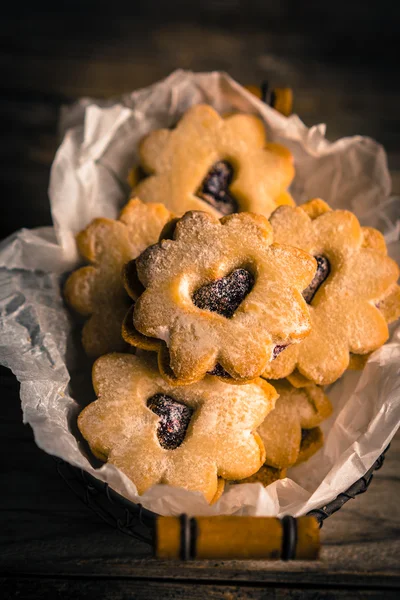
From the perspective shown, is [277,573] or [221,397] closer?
[221,397]

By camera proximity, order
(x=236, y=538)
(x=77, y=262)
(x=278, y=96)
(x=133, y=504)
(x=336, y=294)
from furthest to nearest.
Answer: (x=278, y=96)
(x=77, y=262)
(x=336, y=294)
(x=133, y=504)
(x=236, y=538)

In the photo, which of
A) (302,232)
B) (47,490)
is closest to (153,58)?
(302,232)

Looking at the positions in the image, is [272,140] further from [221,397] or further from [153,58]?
[221,397]

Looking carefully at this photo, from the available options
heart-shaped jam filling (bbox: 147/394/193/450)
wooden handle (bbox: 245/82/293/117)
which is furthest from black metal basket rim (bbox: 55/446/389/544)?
wooden handle (bbox: 245/82/293/117)

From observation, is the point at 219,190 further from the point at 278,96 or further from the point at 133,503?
the point at 133,503

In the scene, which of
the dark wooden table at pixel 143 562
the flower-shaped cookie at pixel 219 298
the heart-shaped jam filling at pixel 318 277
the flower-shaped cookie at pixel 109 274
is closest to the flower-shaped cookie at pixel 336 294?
the heart-shaped jam filling at pixel 318 277

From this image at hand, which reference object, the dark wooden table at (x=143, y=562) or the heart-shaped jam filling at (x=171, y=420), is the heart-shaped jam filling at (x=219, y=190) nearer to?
the heart-shaped jam filling at (x=171, y=420)

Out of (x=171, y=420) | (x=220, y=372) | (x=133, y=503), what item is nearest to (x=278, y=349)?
(x=220, y=372)
